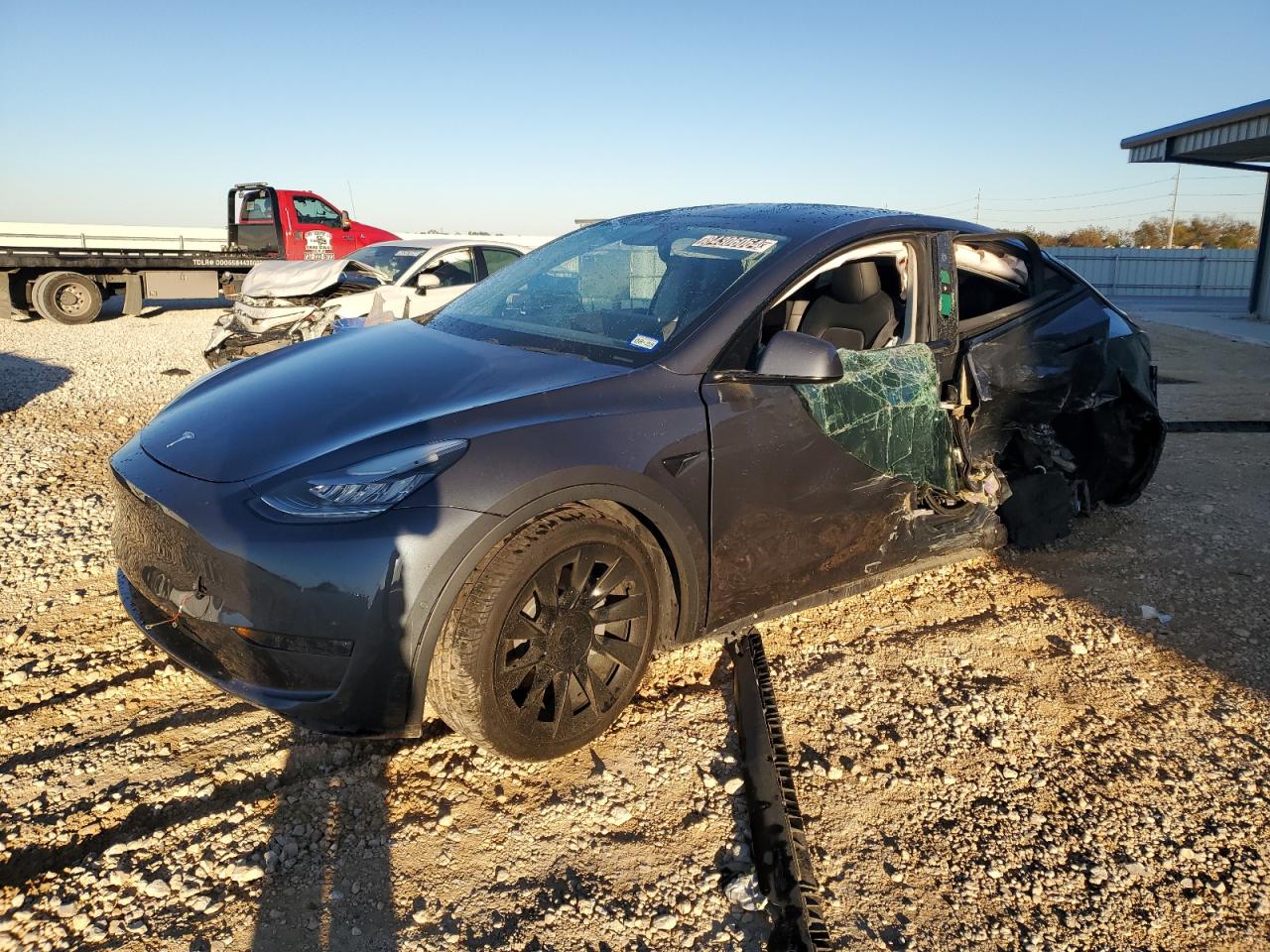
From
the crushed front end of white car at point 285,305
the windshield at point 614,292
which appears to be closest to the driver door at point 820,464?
the windshield at point 614,292

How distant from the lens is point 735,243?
11.0ft

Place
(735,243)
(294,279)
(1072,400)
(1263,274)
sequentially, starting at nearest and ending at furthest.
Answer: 1. (735,243)
2. (1072,400)
3. (294,279)
4. (1263,274)

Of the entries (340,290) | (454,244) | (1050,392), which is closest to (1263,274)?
(454,244)

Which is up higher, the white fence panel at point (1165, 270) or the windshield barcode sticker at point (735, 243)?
the white fence panel at point (1165, 270)

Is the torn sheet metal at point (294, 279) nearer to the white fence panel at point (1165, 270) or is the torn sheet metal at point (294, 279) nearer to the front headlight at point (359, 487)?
the front headlight at point (359, 487)

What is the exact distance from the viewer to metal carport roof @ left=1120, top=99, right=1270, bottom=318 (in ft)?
46.3

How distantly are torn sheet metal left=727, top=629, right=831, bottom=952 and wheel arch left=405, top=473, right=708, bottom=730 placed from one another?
14.6 inches

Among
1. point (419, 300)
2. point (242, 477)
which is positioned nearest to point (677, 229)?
point (242, 477)

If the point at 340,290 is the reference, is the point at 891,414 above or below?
below

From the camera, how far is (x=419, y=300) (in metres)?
9.88

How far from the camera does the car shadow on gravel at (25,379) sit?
845 centimetres

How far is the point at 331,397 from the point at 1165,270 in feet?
117

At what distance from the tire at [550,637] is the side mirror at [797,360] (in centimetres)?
71

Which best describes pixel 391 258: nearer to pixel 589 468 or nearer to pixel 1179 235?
pixel 589 468
